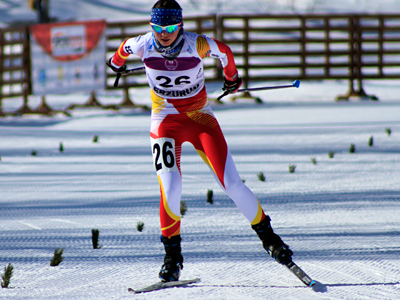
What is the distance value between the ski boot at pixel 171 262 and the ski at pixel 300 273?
714 millimetres

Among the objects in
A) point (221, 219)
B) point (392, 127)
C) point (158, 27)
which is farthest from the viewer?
point (392, 127)

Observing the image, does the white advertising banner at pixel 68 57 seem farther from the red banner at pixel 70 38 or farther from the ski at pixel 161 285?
the ski at pixel 161 285

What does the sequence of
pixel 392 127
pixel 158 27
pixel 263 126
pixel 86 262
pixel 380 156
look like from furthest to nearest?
1. pixel 263 126
2. pixel 392 127
3. pixel 380 156
4. pixel 86 262
5. pixel 158 27

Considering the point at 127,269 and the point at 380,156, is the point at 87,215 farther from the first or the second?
the point at 380,156

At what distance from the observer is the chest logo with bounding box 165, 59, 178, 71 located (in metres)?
3.54

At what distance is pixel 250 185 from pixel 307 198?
793 mm

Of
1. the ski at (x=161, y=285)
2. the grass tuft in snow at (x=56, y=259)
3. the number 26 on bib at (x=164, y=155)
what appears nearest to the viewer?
the ski at (x=161, y=285)

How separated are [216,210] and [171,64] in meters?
2.01

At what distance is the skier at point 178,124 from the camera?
136 inches

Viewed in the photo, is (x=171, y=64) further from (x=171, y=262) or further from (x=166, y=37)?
(x=171, y=262)

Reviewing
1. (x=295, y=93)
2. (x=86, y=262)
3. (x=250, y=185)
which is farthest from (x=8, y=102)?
(x=86, y=262)

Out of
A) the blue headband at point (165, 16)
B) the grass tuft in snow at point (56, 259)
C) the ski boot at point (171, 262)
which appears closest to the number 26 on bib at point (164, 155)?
the ski boot at point (171, 262)

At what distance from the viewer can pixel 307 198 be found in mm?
5438

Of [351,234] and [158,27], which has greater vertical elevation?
[158,27]
